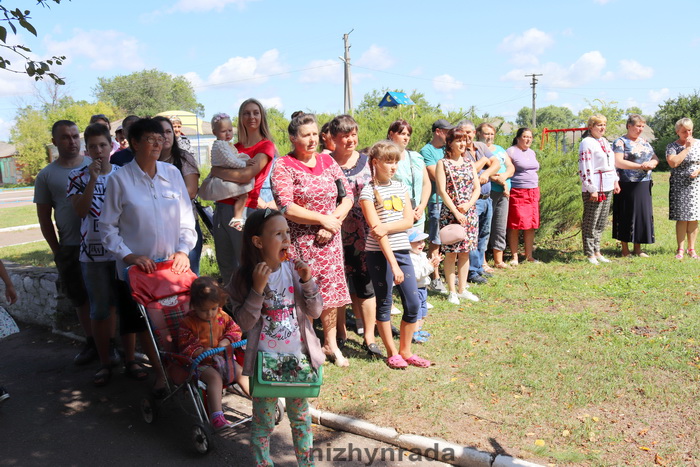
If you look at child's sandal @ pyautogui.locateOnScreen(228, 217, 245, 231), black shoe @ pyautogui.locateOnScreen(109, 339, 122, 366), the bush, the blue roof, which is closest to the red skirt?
the bush

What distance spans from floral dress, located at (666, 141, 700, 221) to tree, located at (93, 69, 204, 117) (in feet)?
301

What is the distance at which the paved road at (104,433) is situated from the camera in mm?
4016

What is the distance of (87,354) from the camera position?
6.00 meters

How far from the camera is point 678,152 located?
9.15 metres

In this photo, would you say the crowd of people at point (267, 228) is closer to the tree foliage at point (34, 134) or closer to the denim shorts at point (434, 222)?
the denim shorts at point (434, 222)

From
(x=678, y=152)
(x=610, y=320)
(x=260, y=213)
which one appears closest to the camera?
(x=260, y=213)

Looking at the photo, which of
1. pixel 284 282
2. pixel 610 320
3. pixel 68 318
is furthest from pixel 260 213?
pixel 68 318

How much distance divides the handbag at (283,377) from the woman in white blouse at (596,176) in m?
6.89

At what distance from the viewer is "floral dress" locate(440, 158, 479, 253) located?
275 inches

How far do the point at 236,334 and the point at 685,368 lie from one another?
12.3 ft

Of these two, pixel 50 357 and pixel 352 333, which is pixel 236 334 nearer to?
pixel 352 333

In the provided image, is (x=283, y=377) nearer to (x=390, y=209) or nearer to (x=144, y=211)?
(x=144, y=211)

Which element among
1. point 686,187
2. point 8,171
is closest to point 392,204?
point 686,187

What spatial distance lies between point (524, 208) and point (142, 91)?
96639 millimetres
